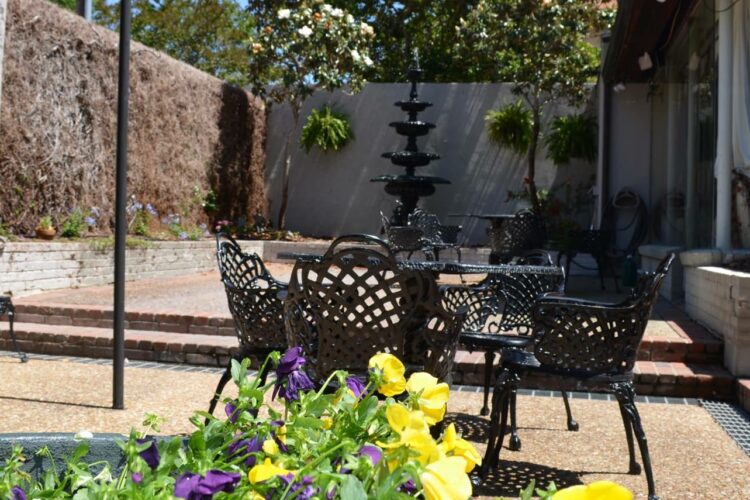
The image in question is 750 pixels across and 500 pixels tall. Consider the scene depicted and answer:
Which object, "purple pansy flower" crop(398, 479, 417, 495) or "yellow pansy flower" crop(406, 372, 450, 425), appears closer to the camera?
"purple pansy flower" crop(398, 479, 417, 495)

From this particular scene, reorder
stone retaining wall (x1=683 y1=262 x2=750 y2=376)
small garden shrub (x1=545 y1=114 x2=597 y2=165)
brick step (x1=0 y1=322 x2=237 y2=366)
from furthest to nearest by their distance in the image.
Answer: small garden shrub (x1=545 y1=114 x2=597 y2=165) < brick step (x1=0 y1=322 x2=237 y2=366) < stone retaining wall (x1=683 y1=262 x2=750 y2=376)

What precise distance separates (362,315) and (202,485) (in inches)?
77.1

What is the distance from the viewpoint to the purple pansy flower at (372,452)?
0.69 meters

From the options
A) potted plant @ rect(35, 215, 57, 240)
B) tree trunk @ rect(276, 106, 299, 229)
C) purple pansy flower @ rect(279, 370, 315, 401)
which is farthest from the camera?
tree trunk @ rect(276, 106, 299, 229)

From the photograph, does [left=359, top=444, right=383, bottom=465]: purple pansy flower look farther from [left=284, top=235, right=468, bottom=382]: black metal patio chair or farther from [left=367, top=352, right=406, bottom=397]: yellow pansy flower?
[left=284, top=235, right=468, bottom=382]: black metal patio chair

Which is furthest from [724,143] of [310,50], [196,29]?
[196,29]

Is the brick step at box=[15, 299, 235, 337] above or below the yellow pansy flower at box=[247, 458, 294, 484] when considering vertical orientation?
below

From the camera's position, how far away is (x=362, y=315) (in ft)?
8.54

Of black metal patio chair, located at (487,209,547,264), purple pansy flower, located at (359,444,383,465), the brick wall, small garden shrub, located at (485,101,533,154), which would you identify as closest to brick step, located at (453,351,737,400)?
black metal patio chair, located at (487,209,547,264)

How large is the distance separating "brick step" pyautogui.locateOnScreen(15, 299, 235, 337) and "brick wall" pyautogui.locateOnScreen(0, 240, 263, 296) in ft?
2.30

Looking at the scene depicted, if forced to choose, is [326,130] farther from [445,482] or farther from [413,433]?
[445,482]

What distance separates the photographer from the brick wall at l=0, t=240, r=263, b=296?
7016 millimetres

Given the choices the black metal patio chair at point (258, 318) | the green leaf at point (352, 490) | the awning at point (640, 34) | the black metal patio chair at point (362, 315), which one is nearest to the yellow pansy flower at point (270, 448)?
the green leaf at point (352, 490)

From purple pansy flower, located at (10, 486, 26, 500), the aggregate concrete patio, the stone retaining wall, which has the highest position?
purple pansy flower, located at (10, 486, 26, 500)
